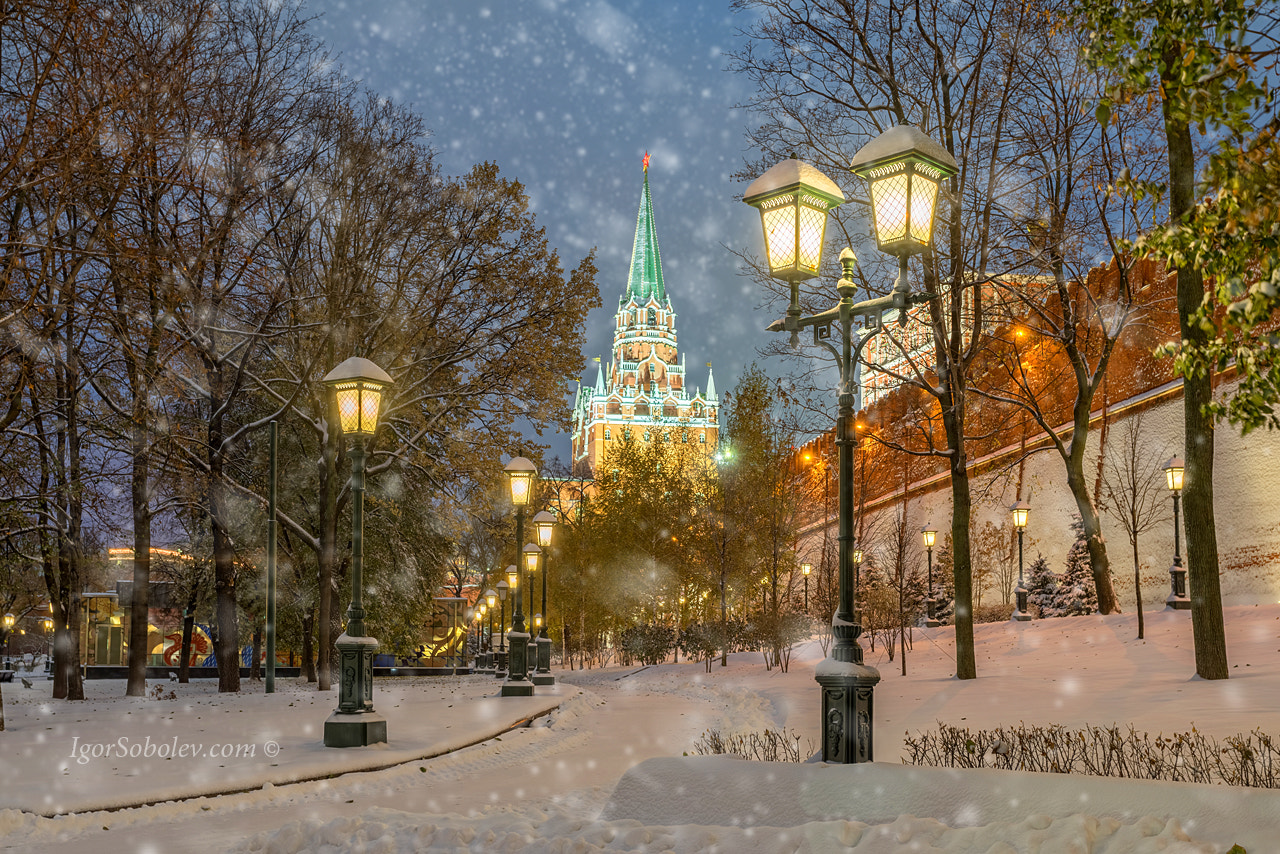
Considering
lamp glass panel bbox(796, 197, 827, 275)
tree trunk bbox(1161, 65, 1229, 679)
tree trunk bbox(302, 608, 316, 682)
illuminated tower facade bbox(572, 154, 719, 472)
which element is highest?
illuminated tower facade bbox(572, 154, 719, 472)

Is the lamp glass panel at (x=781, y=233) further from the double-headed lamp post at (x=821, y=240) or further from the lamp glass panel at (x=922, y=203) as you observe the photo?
the lamp glass panel at (x=922, y=203)

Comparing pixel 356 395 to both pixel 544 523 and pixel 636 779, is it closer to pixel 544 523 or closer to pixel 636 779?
pixel 636 779

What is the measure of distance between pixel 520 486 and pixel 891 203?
43.2ft

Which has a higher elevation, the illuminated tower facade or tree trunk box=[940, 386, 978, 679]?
the illuminated tower facade

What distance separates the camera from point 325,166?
2278 centimetres

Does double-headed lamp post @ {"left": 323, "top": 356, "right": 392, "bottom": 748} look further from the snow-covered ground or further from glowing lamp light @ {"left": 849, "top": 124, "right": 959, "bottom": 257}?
glowing lamp light @ {"left": 849, "top": 124, "right": 959, "bottom": 257}

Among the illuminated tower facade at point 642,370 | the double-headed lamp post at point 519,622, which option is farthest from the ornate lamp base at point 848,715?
the illuminated tower facade at point 642,370

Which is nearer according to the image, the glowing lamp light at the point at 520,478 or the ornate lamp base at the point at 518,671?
the glowing lamp light at the point at 520,478

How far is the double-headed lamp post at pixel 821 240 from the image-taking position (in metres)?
6.88

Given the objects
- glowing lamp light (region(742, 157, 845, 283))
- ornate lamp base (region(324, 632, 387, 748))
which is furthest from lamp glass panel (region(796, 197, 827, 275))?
ornate lamp base (region(324, 632, 387, 748))

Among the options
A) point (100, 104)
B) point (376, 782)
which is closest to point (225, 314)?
point (100, 104)

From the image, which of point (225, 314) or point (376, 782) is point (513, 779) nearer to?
point (376, 782)

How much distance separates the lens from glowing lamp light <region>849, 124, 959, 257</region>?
7.19 m

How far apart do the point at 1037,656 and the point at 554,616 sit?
35.3 metres
